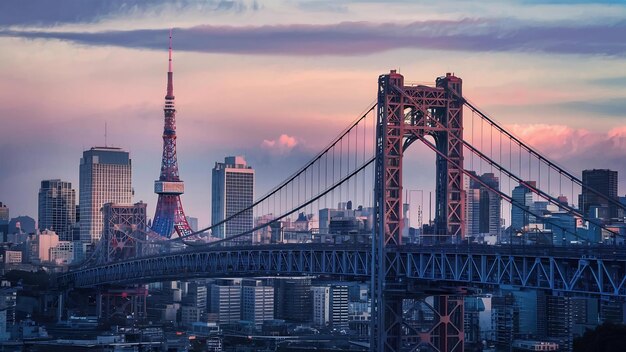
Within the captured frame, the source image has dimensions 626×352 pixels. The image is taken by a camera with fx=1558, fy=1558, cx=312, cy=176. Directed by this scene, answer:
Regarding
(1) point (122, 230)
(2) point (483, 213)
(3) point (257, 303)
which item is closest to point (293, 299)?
(3) point (257, 303)

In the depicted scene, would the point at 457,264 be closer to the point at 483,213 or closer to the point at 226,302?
the point at 483,213

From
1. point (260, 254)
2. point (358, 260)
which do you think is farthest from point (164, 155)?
point (358, 260)

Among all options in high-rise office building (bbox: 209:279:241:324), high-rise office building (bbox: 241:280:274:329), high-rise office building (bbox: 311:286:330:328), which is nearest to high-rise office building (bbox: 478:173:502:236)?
high-rise office building (bbox: 311:286:330:328)

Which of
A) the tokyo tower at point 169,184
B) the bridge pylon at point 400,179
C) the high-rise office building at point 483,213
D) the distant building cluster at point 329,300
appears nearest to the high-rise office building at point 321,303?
the distant building cluster at point 329,300

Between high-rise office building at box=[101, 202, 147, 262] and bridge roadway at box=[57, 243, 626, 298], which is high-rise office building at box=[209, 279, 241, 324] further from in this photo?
bridge roadway at box=[57, 243, 626, 298]

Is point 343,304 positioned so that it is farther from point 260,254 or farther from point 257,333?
point 260,254

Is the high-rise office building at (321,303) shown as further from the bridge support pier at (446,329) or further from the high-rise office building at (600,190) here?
the bridge support pier at (446,329)

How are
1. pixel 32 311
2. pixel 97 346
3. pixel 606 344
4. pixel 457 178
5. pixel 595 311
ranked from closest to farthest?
pixel 457 178 → pixel 606 344 → pixel 97 346 → pixel 595 311 → pixel 32 311
